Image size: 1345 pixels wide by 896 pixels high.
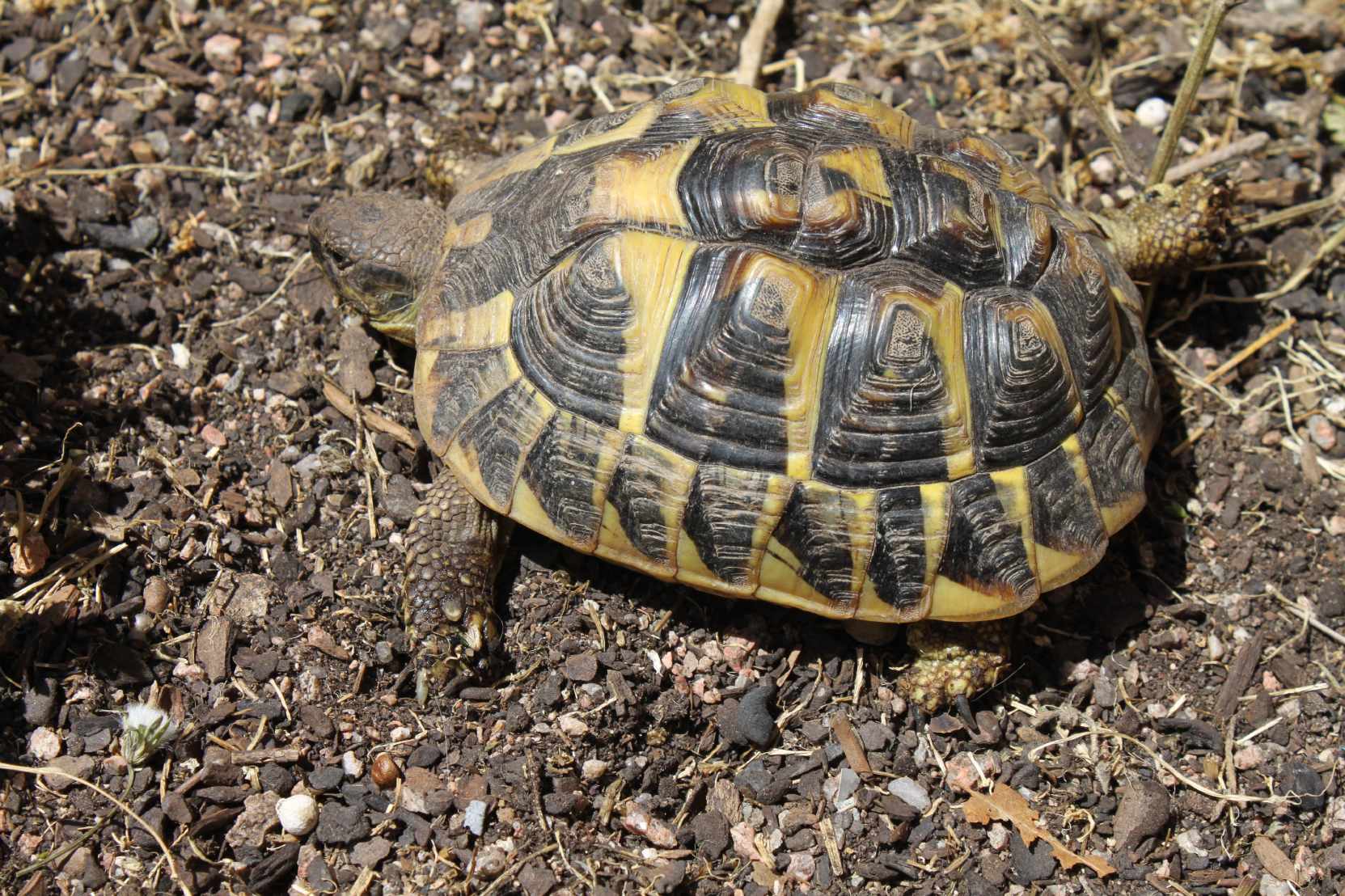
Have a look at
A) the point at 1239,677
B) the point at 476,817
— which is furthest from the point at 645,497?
the point at 1239,677

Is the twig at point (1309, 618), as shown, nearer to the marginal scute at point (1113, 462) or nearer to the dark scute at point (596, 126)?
the marginal scute at point (1113, 462)

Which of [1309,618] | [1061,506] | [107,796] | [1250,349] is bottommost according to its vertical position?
[107,796]

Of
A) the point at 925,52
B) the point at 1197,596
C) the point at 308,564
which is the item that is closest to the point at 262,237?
the point at 308,564

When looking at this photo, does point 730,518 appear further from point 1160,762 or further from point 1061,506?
point 1160,762

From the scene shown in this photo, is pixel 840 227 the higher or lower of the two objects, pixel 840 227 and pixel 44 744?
the higher

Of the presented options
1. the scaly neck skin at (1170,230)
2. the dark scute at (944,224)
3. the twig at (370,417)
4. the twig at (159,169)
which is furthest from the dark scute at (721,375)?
the twig at (159,169)

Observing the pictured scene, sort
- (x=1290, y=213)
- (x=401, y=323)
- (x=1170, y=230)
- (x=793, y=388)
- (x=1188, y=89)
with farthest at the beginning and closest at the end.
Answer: (x=1290, y=213), (x=1188, y=89), (x=1170, y=230), (x=401, y=323), (x=793, y=388)

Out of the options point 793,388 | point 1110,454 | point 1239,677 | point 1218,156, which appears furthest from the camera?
point 1218,156

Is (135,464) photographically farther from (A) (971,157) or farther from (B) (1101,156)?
(B) (1101,156)
